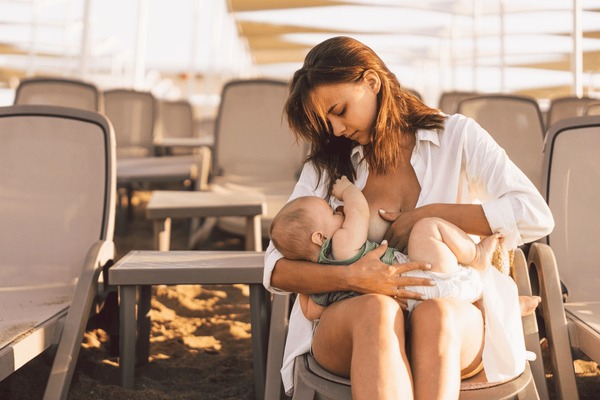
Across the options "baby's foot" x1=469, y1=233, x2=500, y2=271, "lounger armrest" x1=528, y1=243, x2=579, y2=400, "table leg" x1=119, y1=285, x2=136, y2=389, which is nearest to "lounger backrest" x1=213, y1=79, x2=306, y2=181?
"table leg" x1=119, y1=285, x2=136, y2=389

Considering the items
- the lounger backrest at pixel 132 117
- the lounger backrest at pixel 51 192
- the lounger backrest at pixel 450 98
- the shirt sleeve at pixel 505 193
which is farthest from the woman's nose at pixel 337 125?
the lounger backrest at pixel 132 117

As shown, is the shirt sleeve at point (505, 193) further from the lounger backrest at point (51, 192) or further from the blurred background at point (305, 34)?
the blurred background at point (305, 34)

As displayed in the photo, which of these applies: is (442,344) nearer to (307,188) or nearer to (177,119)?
(307,188)

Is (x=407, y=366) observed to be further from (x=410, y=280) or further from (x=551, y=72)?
(x=551, y=72)

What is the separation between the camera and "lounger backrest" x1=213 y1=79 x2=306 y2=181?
5.70m

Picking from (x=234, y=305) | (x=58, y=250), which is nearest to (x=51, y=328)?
(x=58, y=250)

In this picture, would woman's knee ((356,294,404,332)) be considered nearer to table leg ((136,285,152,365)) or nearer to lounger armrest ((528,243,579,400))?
lounger armrest ((528,243,579,400))

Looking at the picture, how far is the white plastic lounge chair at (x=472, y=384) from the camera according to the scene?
2088mm

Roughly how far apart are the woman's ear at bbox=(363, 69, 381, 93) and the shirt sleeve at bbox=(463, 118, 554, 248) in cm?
30

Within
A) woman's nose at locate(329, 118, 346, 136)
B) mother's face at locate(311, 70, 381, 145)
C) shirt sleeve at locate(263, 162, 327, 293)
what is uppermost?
mother's face at locate(311, 70, 381, 145)

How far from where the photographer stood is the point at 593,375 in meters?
3.48

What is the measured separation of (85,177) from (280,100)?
2.47 m

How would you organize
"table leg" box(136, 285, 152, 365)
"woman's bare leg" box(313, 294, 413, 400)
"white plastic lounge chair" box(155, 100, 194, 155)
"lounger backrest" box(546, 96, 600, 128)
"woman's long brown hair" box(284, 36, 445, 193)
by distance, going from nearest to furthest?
"woman's bare leg" box(313, 294, 413, 400) < "woman's long brown hair" box(284, 36, 445, 193) < "table leg" box(136, 285, 152, 365) < "lounger backrest" box(546, 96, 600, 128) < "white plastic lounge chair" box(155, 100, 194, 155)

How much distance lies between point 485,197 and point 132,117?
5006 mm
